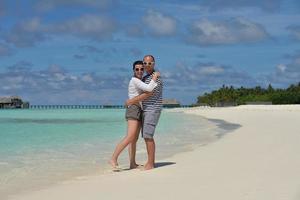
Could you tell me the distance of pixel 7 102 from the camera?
483 feet

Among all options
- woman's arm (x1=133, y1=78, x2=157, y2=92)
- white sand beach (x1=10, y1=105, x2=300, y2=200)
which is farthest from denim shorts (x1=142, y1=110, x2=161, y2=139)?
white sand beach (x1=10, y1=105, x2=300, y2=200)

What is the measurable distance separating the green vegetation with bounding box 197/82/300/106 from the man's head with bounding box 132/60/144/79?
74.5 meters

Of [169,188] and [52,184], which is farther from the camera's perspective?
[52,184]

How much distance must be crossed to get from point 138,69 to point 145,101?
0.47 metres

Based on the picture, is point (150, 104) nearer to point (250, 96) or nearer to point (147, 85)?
point (147, 85)

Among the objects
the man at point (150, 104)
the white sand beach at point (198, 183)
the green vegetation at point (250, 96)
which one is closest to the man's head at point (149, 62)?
the man at point (150, 104)

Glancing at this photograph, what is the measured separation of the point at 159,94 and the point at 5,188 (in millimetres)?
2486

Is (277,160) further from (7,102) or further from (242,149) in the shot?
(7,102)

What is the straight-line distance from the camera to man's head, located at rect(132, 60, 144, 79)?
749cm

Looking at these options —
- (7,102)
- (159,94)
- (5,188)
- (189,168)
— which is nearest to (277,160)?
(189,168)

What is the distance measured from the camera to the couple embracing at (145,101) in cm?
737

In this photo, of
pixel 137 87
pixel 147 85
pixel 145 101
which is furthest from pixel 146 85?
pixel 145 101

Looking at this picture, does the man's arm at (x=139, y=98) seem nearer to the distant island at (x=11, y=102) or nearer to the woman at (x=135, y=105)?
the woman at (x=135, y=105)

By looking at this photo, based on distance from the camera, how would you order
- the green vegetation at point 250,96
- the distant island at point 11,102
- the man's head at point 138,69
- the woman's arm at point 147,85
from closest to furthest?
the woman's arm at point 147,85, the man's head at point 138,69, the green vegetation at point 250,96, the distant island at point 11,102
